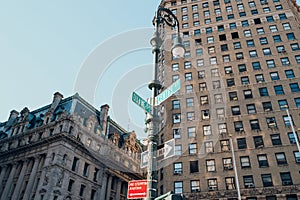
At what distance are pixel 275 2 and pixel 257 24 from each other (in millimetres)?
7241

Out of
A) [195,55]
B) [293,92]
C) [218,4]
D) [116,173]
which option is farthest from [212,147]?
[218,4]

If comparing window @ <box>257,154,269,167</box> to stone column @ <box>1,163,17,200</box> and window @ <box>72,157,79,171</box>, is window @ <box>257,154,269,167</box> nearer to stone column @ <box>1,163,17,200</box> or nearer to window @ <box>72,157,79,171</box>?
window @ <box>72,157,79,171</box>

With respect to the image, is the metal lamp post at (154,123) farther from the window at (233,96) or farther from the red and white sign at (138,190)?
the window at (233,96)

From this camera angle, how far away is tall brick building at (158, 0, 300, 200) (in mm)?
37562

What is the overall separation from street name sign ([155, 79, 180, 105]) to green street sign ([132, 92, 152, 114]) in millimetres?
355

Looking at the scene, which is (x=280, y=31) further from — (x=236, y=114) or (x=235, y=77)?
(x=236, y=114)

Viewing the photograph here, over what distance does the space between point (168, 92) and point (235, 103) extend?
38.0m

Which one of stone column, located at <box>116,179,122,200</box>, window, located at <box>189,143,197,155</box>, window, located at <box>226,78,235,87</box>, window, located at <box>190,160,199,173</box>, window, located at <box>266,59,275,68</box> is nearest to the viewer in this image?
window, located at <box>190,160,199,173</box>

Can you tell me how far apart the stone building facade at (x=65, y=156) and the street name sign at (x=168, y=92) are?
125ft

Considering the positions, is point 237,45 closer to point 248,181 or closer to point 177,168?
point 248,181

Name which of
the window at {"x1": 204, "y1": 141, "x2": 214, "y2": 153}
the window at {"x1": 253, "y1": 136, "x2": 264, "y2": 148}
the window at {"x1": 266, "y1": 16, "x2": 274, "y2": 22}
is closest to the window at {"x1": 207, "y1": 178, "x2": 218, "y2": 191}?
the window at {"x1": 204, "y1": 141, "x2": 214, "y2": 153}

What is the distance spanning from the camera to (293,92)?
141 ft

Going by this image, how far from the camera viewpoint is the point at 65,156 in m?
45.8

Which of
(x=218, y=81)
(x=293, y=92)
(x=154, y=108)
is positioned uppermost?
(x=218, y=81)
